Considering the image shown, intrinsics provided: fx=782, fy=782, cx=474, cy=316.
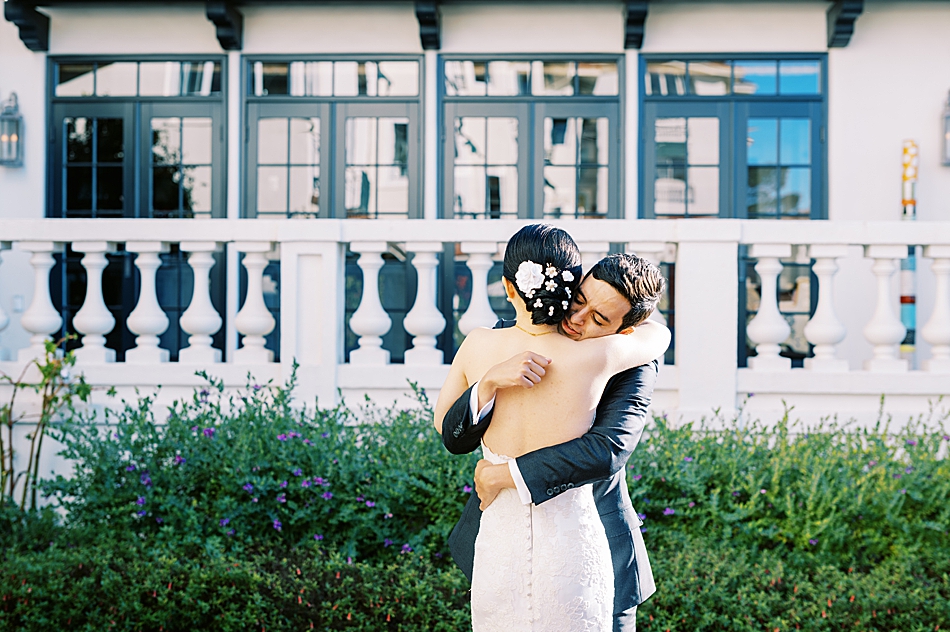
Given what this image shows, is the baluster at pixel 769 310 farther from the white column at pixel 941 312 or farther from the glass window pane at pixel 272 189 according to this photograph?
the glass window pane at pixel 272 189

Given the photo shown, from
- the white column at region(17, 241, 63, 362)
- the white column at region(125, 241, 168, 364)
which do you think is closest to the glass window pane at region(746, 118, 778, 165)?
the white column at region(125, 241, 168, 364)

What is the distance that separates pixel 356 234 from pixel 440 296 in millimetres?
2939

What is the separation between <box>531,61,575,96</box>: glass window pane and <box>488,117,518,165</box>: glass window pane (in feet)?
1.32

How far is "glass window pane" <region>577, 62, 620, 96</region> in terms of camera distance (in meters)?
7.25

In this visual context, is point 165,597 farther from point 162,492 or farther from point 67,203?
point 67,203

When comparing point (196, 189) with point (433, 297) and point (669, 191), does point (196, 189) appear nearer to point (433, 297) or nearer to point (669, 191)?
point (433, 297)

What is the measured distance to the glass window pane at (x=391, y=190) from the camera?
7.34 meters

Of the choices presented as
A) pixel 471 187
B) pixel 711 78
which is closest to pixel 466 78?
pixel 471 187

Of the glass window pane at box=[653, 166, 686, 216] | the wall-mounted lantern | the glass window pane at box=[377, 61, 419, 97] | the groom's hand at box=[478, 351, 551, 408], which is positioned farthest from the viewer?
the glass window pane at box=[377, 61, 419, 97]

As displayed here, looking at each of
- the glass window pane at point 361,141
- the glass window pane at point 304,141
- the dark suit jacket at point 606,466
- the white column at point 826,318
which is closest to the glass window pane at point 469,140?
the glass window pane at point 361,141

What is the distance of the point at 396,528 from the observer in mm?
3574

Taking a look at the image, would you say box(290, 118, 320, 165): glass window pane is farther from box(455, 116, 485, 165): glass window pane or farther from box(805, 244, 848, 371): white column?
box(805, 244, 848, 371): white column

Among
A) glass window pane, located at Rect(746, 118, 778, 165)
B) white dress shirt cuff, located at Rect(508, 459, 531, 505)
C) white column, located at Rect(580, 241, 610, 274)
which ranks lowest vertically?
white dress shirt cuff, located at Rect(508, 459, 531, 505)

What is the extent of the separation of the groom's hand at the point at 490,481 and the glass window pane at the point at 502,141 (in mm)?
5780
